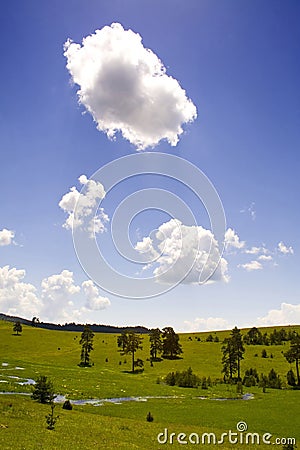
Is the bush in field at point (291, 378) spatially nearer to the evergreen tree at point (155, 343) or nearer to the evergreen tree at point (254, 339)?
the evergreen tree at point (155, 343)

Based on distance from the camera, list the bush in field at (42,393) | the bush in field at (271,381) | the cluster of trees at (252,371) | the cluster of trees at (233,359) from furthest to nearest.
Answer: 1. the cluster of trees at (233,359)
2. the cluster of trees at (252,371)
3. the bush in field at (271,381)
4. the bush in field at (42,393)

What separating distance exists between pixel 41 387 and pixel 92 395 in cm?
1866

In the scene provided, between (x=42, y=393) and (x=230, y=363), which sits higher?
(x=230, y=363)

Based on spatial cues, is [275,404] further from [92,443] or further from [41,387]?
[92,443]

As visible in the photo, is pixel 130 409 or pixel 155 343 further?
pixel 155 343

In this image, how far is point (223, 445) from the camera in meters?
35.9

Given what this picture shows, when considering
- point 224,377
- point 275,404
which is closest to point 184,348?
point 224,377

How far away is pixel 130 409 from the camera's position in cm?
5469

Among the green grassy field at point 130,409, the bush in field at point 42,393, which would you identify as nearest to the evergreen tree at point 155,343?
the green grassy field at point 130,409

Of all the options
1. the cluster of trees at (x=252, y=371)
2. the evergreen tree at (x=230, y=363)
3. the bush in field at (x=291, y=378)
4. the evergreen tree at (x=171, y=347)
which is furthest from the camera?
the evergreen tree at (x=171, y=347)

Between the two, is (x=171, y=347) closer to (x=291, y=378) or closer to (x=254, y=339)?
(x=291, y=378)

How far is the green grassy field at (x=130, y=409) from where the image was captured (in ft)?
110

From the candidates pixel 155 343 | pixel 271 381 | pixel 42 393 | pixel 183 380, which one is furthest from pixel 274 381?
pixel 42 393

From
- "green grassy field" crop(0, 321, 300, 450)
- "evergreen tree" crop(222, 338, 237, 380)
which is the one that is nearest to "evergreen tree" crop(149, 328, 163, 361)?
"green grassy field" crop(0, 321, 300, 450)
